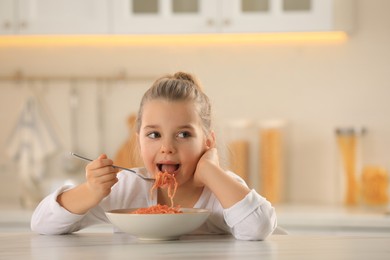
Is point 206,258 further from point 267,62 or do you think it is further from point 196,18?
point 267,62

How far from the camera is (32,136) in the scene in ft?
11.0

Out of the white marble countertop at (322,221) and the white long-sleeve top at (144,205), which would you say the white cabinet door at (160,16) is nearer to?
the white marble countertop at (322,221)

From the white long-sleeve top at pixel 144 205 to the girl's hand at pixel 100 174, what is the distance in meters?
0.09

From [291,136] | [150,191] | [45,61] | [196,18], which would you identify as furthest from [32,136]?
[150,191]

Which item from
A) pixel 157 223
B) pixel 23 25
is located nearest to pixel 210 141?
pixel 157 223

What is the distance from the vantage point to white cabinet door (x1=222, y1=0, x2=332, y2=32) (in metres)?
2.98

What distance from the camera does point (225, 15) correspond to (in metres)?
3.02

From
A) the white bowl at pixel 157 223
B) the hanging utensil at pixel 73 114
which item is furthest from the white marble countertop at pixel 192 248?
the hanging utensil at pixel 73 114

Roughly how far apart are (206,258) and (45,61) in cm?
237

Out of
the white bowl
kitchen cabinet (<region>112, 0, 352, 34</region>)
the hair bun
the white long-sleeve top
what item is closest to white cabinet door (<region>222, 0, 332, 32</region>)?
kitchen cabinet (<region>112, 0, 352, 34</region>)

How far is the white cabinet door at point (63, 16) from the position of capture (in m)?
3.07

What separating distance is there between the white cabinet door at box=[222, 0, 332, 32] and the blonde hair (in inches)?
46.8

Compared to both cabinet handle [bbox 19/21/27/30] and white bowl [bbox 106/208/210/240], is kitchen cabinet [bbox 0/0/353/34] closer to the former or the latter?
cabinet handle [bbox 19/21/27/30]

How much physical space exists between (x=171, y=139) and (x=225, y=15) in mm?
1443
